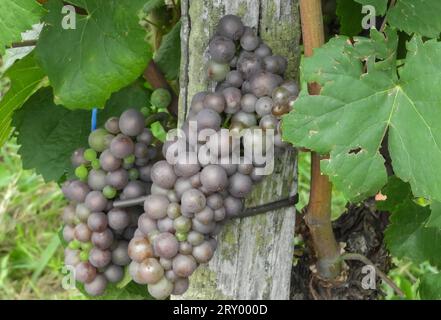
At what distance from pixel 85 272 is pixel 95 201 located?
0.16 metres

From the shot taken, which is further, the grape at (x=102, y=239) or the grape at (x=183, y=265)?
the grape at (x=102, y=239)

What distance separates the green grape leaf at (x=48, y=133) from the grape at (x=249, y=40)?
47 centimetres

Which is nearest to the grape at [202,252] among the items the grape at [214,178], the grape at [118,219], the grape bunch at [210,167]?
the grape bunch at [210,167]

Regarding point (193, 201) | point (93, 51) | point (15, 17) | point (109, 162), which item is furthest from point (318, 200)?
point (15, 17)

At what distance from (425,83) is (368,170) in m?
0.18

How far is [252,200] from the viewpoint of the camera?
1427 mm

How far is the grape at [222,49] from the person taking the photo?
130cm

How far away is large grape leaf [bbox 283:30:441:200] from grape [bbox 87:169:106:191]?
0.47m

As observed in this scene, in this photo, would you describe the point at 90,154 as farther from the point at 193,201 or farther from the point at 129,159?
the point at 193,201

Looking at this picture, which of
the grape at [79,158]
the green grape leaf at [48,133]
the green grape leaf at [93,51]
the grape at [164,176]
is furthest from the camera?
the green grape leaf at [48,133]

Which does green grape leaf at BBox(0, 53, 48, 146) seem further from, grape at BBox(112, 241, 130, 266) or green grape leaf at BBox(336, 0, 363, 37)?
green grape leaf at BBox(336, 0, 363, 37)

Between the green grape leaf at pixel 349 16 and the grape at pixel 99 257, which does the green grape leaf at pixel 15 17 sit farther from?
the green grape leaf at pixel 349 16

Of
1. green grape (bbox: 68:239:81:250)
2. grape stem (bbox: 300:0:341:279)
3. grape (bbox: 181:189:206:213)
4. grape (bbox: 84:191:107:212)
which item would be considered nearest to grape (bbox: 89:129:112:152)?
grape (bbox: 84:191:107:212)

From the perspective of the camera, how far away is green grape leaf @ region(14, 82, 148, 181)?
1728 millimetres
